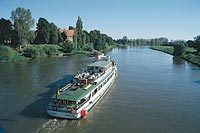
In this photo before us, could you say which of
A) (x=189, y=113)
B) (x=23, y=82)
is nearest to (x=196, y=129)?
(x=189, y=113)

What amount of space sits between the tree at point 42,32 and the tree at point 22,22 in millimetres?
10158

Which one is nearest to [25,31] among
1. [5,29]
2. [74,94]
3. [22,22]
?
[22,22]

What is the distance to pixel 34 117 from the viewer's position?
841 inches

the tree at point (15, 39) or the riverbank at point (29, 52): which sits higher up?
the tree at point (15, 39)

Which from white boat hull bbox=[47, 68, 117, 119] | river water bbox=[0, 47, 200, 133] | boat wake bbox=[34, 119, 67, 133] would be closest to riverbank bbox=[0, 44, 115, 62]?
river water bbox=[0, 47, 200, 133]

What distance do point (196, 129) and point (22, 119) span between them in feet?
45.7

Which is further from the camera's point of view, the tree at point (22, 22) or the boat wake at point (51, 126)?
the tree at point (22, 22)

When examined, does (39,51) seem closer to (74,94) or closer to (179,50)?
(179,50)

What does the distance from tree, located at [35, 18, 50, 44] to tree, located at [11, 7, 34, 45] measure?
1016 cm

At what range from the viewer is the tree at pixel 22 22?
232ft

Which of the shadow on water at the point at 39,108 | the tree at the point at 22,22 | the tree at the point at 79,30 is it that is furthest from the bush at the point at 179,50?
the shadow on water at the point at 39,108

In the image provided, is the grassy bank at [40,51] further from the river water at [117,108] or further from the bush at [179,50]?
the bush at [179,50]

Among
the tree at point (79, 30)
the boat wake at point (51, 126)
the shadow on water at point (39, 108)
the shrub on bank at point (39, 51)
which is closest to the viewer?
the boat wake at point (51, 126)

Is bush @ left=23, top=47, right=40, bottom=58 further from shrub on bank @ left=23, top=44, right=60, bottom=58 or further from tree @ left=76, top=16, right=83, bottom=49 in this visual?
tree @ left=76, top=16, right=83, bottom=49
